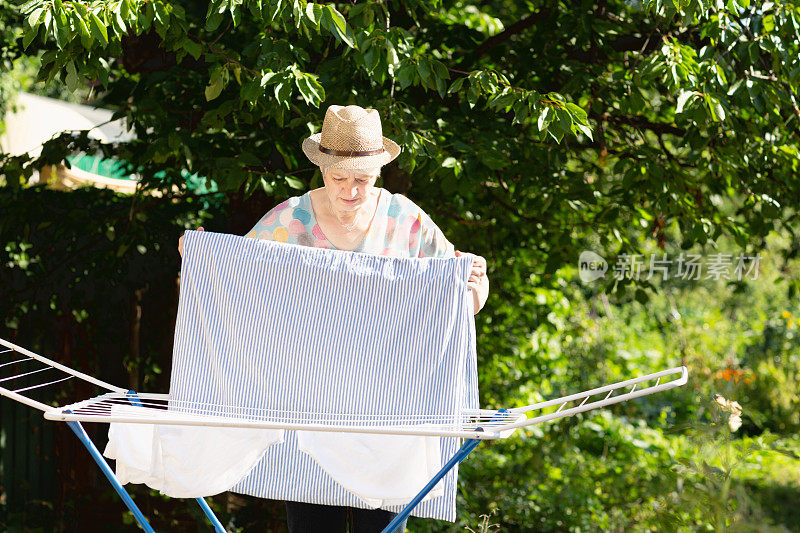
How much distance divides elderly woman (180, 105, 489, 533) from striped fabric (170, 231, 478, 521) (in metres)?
0.16

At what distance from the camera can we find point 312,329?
197 cm

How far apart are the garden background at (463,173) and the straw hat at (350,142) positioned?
0.35 m

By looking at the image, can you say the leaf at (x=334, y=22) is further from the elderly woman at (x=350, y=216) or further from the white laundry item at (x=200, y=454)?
the white laundry item at (x=200, y=454)

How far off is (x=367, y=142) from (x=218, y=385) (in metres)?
0.70

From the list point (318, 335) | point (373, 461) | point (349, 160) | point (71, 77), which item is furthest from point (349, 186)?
point (71, 77)

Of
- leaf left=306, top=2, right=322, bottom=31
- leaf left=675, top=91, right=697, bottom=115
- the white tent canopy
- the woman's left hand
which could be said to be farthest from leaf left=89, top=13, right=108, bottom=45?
the white tent canopy

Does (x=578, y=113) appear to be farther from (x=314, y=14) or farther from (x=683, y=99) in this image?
(x=314, y=14)

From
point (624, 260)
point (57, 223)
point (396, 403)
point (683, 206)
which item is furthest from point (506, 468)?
point (396, 403)

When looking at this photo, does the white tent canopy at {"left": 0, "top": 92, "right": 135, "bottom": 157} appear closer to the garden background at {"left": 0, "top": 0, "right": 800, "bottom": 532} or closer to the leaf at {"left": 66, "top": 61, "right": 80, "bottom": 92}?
the garden background at {"left": 0, "top": 0, "right": 800, "bottom": 532}

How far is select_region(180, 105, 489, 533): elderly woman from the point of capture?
207 cm

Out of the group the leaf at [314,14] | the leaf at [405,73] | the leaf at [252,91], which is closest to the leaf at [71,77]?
the leaf at [252,91]

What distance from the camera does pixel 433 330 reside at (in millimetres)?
1956

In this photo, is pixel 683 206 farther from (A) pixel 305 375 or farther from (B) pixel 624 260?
(A) pixel 305 375

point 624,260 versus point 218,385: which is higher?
point 624,260
